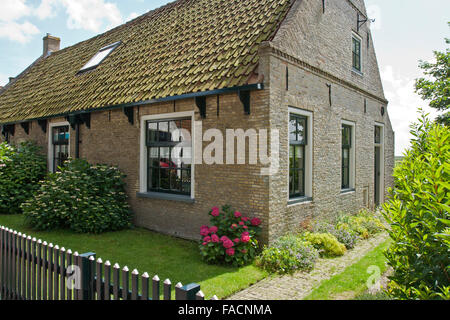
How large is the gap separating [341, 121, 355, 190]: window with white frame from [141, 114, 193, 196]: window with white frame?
5.02 m

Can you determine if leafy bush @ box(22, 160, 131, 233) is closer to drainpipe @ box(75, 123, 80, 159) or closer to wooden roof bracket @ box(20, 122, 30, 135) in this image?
drainpipe @ box(75, 123, 80, 159)

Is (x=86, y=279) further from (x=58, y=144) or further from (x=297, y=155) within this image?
(x=58, y=144)

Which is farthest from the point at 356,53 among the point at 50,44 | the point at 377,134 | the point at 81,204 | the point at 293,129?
the point at 50,44

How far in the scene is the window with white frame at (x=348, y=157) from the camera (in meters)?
10.2

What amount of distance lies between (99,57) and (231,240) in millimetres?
10156

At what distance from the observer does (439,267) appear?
307 centimetres

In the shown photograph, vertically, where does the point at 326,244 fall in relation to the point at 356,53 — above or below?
below

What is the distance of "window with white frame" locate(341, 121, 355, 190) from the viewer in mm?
10211

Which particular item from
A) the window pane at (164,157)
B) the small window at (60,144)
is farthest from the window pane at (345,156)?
the small window at (60,144)

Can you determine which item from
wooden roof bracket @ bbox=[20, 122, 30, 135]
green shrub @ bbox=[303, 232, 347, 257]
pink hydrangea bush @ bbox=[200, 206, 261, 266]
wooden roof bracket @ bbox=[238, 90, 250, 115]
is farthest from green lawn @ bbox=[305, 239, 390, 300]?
wooden roof bracket @ bbox=[20, 122, 30, 135]

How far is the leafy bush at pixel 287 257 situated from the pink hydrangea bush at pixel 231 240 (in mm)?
303

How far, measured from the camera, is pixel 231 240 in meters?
6.24

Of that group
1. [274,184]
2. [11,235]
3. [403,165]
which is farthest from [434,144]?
[11,235]

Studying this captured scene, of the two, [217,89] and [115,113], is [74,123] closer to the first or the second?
[115,113]
